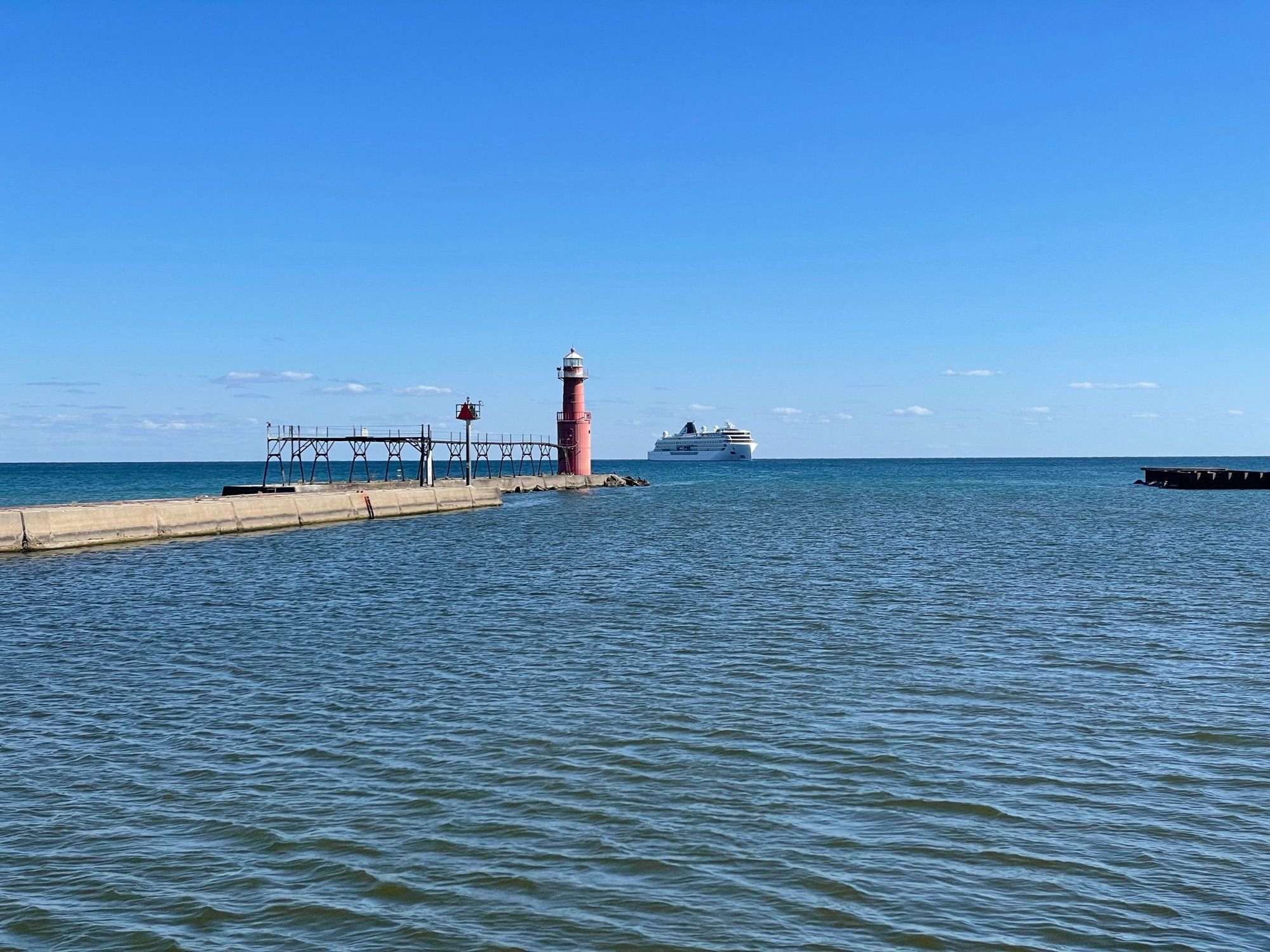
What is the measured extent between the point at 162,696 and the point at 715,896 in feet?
25.7

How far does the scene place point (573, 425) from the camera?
76438mm

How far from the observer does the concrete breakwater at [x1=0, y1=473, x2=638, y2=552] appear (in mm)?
31891

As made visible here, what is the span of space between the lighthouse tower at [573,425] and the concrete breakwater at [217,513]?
548 inches

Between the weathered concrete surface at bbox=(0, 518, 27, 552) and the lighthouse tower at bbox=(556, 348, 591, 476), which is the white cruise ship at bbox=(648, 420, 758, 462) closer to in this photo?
the lighthouse tower at bbox=(556, 348, 591, 476)

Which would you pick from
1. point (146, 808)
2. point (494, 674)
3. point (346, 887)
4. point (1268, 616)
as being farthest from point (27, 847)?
point (1268, 616)

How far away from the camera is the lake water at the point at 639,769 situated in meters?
6.36

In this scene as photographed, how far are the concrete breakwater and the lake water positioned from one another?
11.6 m

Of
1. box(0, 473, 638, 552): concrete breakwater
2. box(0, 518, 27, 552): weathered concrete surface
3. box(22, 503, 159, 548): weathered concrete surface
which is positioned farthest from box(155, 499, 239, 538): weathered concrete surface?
box(0, 518, 27, 552): weathered concrete surface

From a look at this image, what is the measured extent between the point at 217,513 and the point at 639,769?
111ft

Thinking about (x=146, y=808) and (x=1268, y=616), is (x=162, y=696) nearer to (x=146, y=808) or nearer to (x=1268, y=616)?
(x=146, y=808)

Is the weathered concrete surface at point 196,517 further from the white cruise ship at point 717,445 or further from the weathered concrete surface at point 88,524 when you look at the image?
the white cruise ship at point 717,445

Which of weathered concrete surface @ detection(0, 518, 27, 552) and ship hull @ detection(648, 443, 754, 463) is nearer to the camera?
weathered concrete surface @ detection(0, 518, 27, 552)

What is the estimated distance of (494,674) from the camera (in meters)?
13.1

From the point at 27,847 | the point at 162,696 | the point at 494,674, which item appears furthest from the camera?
the point at 494,674
